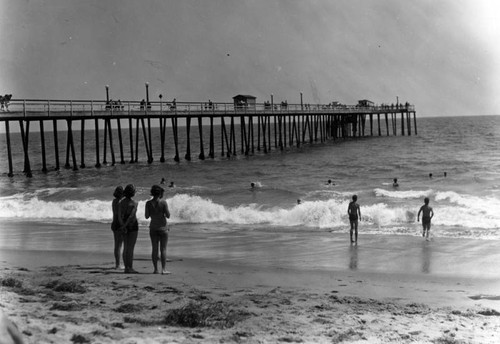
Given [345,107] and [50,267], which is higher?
[345,107]

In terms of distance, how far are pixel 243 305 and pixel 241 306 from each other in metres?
0.08

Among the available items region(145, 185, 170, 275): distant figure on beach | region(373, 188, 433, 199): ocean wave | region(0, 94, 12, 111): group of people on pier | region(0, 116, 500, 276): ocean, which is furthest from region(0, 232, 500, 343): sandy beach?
region(0, 94, 12, 111): group of people on pier

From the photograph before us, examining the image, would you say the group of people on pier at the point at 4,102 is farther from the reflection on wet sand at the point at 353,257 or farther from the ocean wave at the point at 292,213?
the reflection on wet sand at the point at 353,257

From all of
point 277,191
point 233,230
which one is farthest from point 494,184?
point 233,230

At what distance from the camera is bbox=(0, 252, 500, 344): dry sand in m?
6.12

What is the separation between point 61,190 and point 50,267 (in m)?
20.5

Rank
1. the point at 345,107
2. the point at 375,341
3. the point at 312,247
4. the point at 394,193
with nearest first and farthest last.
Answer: the point at 375,341, the point at 312,247, the point at 394,193, the point at 345,107

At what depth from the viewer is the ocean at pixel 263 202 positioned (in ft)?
52.6

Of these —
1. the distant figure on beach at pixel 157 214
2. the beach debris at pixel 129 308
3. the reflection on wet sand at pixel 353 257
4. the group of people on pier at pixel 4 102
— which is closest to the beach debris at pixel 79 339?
the beach debris at pixel 129 308

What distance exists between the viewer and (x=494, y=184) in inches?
1201

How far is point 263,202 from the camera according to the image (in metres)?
27.0

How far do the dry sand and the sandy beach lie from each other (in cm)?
1

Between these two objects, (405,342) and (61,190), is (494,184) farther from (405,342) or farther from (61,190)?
(405,342)

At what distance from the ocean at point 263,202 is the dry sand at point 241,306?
292 cm
